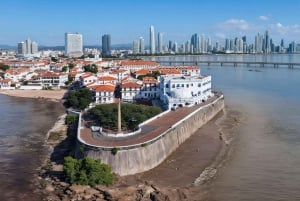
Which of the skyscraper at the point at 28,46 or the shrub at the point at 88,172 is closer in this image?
the shrub at the point at 88,172

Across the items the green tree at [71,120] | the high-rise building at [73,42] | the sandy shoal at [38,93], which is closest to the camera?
the green tree at [71,120]

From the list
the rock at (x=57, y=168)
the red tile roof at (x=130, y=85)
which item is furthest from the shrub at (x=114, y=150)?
the red tile roof at (x=130, y=85)

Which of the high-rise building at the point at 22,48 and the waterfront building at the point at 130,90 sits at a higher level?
the high-rise building at the point at 22,48

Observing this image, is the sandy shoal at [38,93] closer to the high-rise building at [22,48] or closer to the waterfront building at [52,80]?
the waterfront building at [52,80]

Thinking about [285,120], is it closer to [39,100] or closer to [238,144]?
[238,144]

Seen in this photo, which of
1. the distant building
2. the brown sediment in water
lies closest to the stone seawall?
the brown sediment in water

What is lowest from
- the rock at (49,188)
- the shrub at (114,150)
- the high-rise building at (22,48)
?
the rock at (49,188)

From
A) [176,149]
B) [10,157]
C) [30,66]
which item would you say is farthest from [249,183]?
[30,66]

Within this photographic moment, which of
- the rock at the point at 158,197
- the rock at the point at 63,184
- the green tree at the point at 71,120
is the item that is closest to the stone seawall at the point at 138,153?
the rock at the point at 63,184

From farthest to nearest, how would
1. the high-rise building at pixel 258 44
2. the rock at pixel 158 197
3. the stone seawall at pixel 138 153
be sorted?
the high-rise building at pixel 258 44 < the stone seawall at pixel 138 153 < the rock at pixel 158 197
